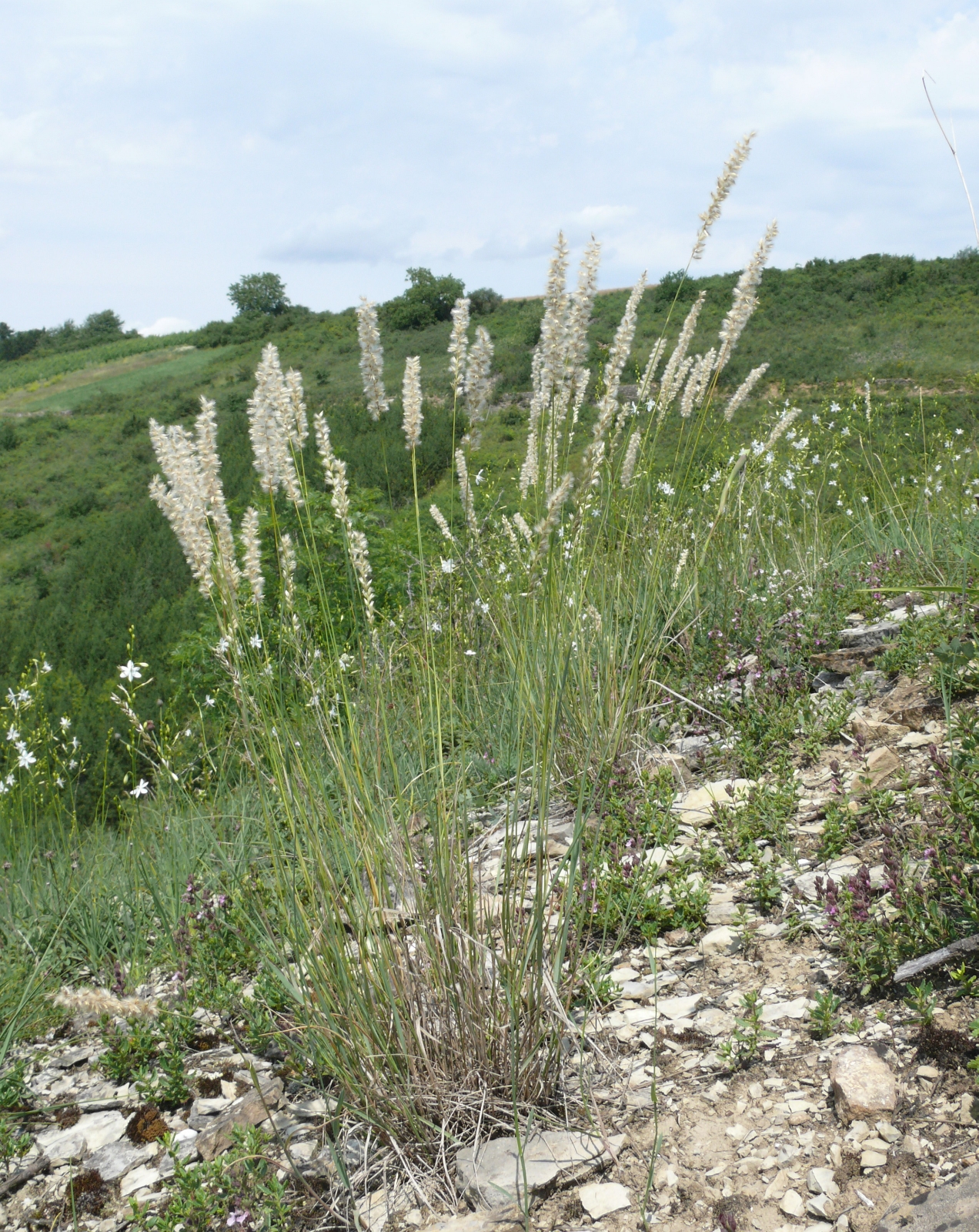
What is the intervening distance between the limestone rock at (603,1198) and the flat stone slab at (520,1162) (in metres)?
0.06

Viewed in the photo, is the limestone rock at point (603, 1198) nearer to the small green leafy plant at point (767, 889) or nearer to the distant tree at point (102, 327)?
the small green leafy plant at point (767, 889)

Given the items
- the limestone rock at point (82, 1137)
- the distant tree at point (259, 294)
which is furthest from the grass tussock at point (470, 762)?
the distant tree at point (259, 294)

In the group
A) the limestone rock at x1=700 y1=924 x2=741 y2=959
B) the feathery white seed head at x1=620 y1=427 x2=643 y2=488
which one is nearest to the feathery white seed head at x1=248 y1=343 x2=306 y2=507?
the feathery white seed head at x1=620 y1=427 x2=643 y2=488

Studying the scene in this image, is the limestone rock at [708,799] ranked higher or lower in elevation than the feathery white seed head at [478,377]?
lower

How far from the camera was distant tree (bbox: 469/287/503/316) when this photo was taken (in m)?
36.1

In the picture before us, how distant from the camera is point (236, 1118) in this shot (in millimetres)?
2070

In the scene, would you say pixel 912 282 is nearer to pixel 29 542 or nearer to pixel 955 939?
pixel 29 542

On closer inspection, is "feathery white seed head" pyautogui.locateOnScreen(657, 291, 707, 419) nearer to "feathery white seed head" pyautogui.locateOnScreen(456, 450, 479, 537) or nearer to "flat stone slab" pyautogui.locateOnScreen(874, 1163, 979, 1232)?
"feathery white seed head" pyautogui.locateOnScreen(456, 450, 479, 537)

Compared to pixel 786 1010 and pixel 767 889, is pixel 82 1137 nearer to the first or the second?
pixel 786 1010

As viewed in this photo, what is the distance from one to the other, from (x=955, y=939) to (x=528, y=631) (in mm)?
1311

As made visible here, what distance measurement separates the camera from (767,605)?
4.00 m

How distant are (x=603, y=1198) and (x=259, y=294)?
55167 millimetres

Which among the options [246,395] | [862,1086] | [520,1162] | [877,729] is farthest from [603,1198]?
[246,395]

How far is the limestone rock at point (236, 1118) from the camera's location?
2.01 metres
